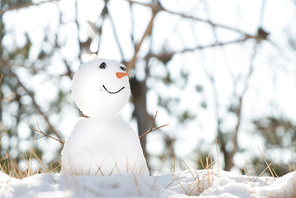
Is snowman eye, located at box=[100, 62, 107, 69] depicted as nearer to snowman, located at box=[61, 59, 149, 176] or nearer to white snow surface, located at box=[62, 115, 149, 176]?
snowman, located at box=[61, 59, 149, 176]

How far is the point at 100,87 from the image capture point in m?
0.76

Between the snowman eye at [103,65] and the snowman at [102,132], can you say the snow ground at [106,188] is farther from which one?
Answer: the snowman eye at [103,65]

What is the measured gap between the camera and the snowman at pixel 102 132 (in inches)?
27.2

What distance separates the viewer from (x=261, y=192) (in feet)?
1.92

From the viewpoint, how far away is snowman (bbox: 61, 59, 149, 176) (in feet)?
2.27

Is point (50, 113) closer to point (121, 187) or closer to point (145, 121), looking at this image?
point (145, 121)

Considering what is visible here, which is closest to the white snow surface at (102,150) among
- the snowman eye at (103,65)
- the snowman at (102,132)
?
the snowman at (102,132)

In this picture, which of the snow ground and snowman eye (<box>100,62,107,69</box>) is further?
snowman eye (<box>100,62,107,69</box>)

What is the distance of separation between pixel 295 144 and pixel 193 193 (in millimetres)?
3106

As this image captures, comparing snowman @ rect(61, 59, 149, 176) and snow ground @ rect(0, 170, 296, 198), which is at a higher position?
snowman @ rect(61, 59, 149, 176)

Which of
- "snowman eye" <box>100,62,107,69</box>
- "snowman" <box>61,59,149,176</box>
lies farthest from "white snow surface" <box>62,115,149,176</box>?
"snowman eye" <box>100,62,107,69</box>

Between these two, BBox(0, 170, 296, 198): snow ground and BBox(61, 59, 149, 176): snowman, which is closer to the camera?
BBox(0, 170, 296, 198): snow ground

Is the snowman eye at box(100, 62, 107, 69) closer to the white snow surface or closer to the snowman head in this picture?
the snowman head

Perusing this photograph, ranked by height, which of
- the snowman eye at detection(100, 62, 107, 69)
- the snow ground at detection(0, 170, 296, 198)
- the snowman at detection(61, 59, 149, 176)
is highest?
the snowman eye at detection(100, 62, 107, 69)
